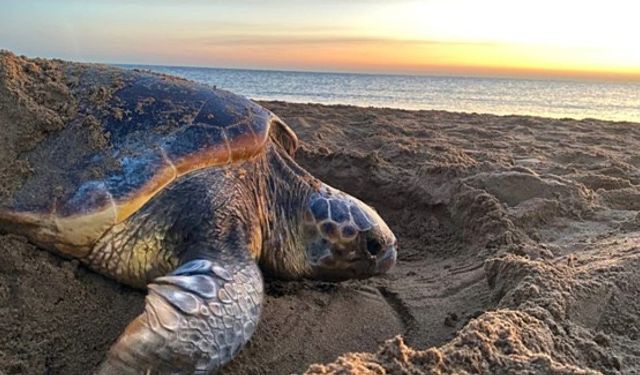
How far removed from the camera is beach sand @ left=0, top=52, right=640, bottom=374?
1.65 metres

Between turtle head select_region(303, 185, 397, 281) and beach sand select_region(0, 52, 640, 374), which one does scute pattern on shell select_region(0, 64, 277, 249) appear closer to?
beach sand select_region(0, 52, 640, 374)

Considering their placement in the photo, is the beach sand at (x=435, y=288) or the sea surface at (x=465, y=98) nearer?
the beach sand at (x=435, y=288)

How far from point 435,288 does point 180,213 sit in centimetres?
123

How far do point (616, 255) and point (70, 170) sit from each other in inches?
85.9

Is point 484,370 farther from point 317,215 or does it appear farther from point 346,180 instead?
point 346,180

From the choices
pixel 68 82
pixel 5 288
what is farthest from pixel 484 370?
pixel 68 82

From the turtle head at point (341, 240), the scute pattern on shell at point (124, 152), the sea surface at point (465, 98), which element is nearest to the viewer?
the scute pattern on shell at point (124, 152)

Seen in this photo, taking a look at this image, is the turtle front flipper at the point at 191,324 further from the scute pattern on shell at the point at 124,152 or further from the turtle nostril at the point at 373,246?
the turtle nostril at the point at 373,246

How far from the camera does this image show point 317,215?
2.54 meters

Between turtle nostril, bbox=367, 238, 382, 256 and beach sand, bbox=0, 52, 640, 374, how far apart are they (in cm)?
19

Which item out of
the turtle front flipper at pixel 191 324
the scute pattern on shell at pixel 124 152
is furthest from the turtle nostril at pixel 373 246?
the turtle front flipper at pixel 191 324

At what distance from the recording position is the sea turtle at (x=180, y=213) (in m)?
1.62

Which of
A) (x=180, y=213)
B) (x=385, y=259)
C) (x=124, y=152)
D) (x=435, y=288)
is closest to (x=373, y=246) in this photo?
(x=385, y=259)

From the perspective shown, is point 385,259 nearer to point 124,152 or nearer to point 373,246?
point 373,246
